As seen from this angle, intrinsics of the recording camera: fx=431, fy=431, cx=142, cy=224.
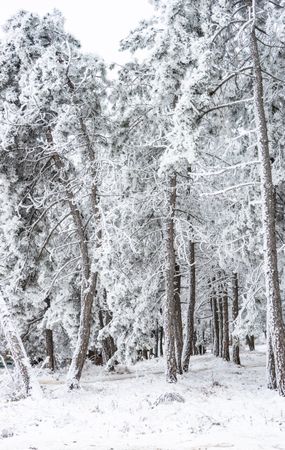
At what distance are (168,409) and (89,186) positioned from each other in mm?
7970

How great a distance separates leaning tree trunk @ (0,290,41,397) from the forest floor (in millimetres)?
629

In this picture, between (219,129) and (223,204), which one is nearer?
(219,129)

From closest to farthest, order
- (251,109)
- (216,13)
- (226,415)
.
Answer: (226,415)
(216,13)
(251,109)

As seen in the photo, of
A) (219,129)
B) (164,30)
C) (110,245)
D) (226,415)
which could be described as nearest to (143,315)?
(110,245)

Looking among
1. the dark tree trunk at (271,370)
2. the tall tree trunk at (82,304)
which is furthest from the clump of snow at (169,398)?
the tall tree trunk at (82,304)

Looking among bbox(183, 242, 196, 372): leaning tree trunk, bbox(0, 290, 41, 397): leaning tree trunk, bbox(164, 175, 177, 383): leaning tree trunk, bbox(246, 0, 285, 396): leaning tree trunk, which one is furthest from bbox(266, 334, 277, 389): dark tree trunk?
bbox(0, 290, 41, 397): leaning tree trunk

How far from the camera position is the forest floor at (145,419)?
26.2ft

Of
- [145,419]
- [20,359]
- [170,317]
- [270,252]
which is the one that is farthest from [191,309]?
[145,419]

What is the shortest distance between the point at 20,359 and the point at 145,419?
5.18m

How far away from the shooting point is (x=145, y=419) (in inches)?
390

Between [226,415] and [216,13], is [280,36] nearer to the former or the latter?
[216,13]

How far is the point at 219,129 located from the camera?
16062 mm

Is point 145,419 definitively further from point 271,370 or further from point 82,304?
point 82,304

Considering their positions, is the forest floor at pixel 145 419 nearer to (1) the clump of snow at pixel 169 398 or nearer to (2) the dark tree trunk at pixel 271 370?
(1) the clump of snow at pixel 169 398
